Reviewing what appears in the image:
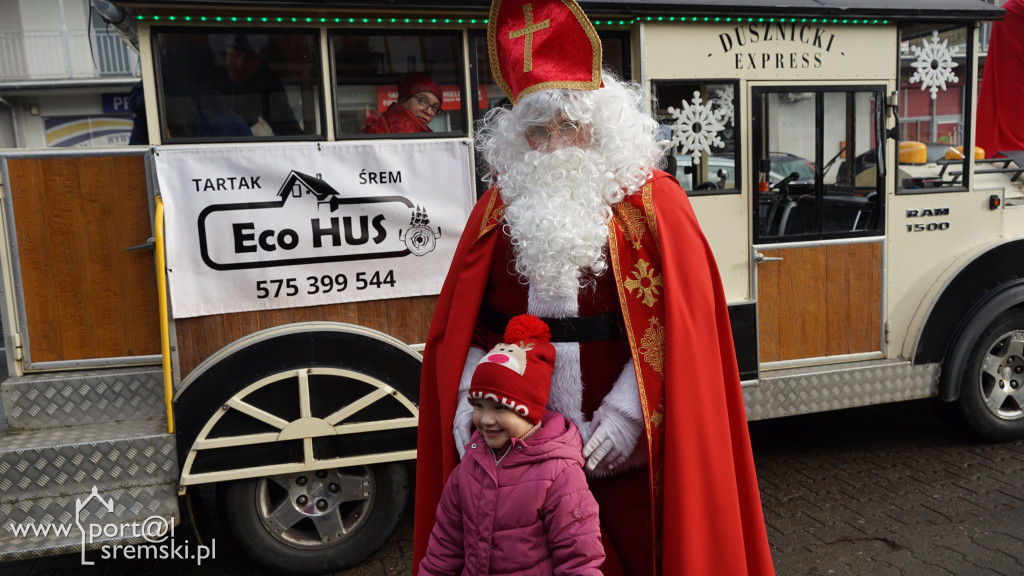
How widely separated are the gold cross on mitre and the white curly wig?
0.34ft

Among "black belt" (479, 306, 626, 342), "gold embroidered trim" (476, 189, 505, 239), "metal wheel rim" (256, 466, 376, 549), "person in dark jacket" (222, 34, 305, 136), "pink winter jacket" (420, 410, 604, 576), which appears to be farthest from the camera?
"metal wheel rim" (256, 466, 376, 549)

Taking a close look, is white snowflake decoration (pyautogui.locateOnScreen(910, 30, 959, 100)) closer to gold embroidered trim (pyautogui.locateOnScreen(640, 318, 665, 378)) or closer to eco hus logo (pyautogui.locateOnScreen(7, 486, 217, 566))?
gold embroidered trim (pyautogui.locateOnScreen(640, 318, 665, 378))

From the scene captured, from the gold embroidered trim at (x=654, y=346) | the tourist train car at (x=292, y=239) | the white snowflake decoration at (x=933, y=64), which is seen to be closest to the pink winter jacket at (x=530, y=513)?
the gold embroidered trim at (x=654, y=346)

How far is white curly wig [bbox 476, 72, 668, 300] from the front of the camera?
2.19 m

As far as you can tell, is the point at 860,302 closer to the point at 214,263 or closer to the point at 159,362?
the point at 214,263

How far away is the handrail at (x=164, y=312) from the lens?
134 inches

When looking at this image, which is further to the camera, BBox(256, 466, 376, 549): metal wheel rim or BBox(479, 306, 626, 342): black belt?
BBox(256, 466, 376, 549): metal wheel rim

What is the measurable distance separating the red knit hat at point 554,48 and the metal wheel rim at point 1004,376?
3985mm

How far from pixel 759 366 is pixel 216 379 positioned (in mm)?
2852

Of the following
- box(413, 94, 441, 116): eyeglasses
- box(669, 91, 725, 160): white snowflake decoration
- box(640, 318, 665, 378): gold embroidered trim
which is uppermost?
box(413, 94, 441, 116): eyeglasses

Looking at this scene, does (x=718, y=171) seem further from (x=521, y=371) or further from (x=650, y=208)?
(x=521, y=371)

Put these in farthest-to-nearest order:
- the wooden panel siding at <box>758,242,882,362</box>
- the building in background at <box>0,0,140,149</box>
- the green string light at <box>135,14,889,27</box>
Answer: the building in background at <box>0,0,140,149</box> → the wooden panel siding at <box>758,242,882,362</box> → the green string light at <box>135,14,889,27</box>

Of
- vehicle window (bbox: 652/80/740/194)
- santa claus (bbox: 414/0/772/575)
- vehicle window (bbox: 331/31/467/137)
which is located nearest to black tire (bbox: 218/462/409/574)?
santa claus (bbox: 414/0/772/575)

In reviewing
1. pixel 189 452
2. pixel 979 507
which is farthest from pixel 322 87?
pixel 979 507
